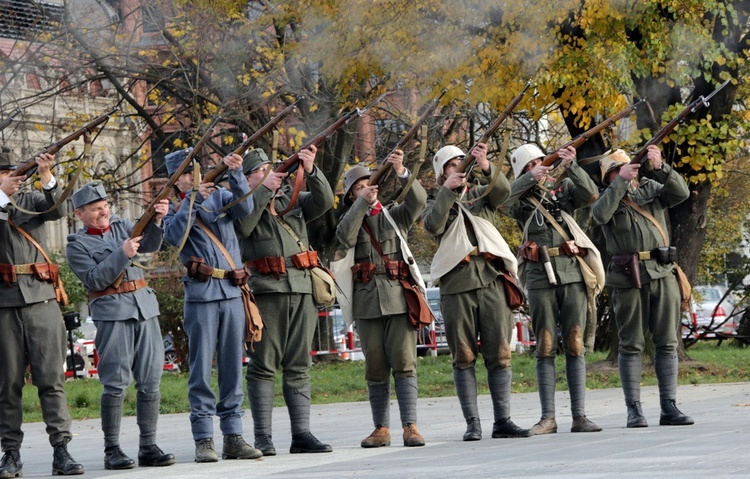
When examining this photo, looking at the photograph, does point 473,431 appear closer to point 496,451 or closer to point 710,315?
point 496,451

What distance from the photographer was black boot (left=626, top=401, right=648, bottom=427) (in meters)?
10.5

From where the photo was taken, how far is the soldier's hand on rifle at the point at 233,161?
30.6 feet

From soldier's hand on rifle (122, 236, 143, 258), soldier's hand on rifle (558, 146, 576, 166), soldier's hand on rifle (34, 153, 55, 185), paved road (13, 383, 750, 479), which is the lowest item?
paved road (13, 383, 750, 479)

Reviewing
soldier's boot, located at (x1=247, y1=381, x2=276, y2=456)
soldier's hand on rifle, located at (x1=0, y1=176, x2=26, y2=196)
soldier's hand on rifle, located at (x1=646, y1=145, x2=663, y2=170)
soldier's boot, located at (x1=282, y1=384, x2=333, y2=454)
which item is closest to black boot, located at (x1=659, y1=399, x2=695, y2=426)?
soldier's hand on rifle, located at (x1=646, y1=145, x2=663, y2=170)

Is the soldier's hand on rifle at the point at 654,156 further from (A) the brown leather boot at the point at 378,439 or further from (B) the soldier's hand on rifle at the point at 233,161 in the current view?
(B) the soldier's hand on rifle at the point at 233,161

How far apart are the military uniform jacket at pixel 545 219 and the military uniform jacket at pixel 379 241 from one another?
3.06ft

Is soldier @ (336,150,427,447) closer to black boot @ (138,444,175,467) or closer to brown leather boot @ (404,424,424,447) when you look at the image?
brown leather boot @ (404,424,424,447)

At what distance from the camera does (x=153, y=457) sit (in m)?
9.21

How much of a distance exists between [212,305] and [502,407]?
2.27m

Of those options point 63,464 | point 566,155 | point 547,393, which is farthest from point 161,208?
point 547,393

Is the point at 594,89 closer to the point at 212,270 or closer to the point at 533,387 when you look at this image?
the point at 533,387

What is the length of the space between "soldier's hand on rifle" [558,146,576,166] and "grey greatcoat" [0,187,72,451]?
3.69 meters

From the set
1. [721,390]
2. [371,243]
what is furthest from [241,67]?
[371,243]

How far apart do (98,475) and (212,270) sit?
1.51 metres
